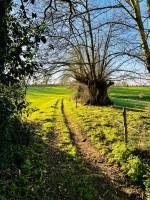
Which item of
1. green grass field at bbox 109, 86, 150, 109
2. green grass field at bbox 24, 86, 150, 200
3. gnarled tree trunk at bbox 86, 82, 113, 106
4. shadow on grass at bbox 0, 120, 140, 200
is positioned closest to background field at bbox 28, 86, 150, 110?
green grass field at bbox 109, 86, 150, 109

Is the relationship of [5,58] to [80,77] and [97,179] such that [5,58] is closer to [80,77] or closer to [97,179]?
[97,179]

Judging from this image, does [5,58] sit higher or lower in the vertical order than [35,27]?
lower

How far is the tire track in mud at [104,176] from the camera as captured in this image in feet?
34.9

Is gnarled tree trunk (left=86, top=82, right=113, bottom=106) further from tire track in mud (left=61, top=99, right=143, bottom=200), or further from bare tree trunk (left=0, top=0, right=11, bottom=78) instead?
bare tree trunk (left=0, top=0, right=11, bottom=78)

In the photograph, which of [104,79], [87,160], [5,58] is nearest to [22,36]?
[5,58]

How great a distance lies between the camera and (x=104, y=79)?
41062 millimetres

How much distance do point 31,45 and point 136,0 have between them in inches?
409

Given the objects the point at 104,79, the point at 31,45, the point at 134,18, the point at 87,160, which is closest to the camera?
the point at 31,45

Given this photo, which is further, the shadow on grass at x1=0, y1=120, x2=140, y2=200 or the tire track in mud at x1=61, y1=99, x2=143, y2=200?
the tire track in mud at x1=61, y1=99, x2=143, y2=200

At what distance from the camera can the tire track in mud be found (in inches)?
418

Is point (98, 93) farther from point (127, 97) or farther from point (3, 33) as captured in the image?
point (3, 33)

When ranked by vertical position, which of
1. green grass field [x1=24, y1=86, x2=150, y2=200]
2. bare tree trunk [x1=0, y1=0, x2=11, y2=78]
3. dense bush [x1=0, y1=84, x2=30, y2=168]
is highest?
bare tree trunk [x1=0, y1=0, x2=11, y2=78]

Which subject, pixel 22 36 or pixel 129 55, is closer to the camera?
pixel 22 36

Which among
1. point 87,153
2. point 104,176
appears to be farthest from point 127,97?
point 104,176
